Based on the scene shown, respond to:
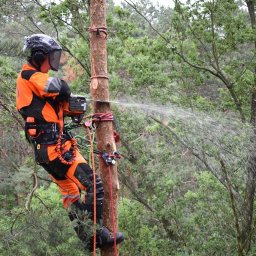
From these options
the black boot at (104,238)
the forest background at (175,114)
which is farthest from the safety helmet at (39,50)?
the forest background at (175,114)

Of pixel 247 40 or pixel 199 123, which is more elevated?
pixel 247 40

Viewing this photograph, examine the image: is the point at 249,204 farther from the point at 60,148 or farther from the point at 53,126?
the point at 53,126

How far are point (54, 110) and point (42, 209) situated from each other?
21.0 feet

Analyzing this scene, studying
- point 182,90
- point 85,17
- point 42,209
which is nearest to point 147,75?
point 182,90

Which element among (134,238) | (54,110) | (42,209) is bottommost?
(134,238)

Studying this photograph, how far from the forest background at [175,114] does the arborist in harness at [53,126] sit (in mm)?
3856

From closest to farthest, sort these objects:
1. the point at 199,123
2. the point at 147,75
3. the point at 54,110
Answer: the point at 54,110, the point at 199,123, the point at 147,75

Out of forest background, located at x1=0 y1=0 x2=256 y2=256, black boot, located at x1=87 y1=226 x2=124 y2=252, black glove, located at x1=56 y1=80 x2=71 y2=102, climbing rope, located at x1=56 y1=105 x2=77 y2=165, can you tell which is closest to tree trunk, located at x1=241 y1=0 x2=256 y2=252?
forest background, located at x1=0 y1=0 x2=256 y2=256

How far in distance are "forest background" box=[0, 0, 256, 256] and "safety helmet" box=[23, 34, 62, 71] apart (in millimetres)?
3930

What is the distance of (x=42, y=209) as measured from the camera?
10.1 meters

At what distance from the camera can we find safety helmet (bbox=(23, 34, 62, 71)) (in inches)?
163

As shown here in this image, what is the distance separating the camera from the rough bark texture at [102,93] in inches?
174

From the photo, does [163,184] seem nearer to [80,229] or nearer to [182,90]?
[182,90]

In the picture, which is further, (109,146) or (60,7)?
(60,7)
